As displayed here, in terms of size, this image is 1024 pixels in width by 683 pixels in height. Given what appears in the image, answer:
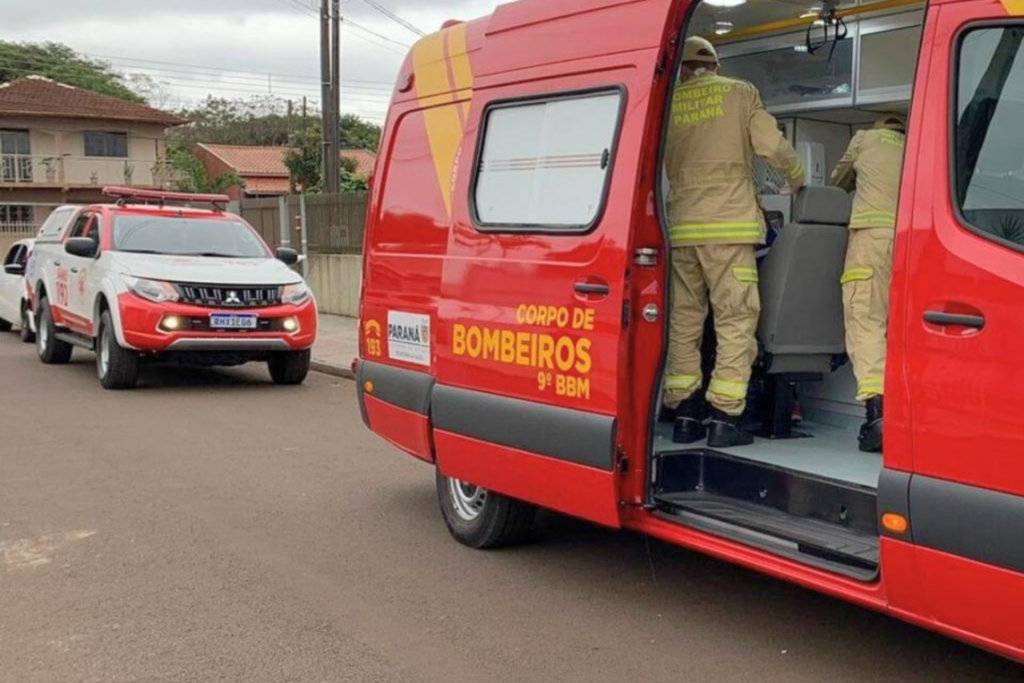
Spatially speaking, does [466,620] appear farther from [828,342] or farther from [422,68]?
[422,68]

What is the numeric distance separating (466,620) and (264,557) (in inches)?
52.0

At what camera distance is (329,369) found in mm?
12641

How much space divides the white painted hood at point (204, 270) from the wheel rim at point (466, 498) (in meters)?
5.79

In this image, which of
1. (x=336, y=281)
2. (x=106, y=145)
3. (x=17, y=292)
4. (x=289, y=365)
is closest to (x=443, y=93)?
(x=289, y=365)

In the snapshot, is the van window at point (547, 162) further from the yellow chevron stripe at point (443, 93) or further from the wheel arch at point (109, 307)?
the wheel arch at point (109, 307)

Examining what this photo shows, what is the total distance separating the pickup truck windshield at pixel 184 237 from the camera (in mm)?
11406

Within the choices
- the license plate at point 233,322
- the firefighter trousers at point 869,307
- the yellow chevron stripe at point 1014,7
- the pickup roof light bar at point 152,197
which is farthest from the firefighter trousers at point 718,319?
the pickup roof light bar at point 152,197

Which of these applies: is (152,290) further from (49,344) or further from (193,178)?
(193,178)

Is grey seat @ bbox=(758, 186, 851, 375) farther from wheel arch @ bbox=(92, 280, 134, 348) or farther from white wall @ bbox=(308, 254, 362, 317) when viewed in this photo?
white wall @ bbox=(308, 254, 362, 317)

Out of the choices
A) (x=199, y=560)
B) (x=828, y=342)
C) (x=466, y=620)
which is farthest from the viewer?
(x=199, y=560)

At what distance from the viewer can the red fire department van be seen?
3.21 metres

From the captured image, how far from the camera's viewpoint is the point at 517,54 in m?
4.98

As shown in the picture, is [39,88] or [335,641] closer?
[335,641]

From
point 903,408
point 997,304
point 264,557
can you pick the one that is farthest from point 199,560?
point 997,304
